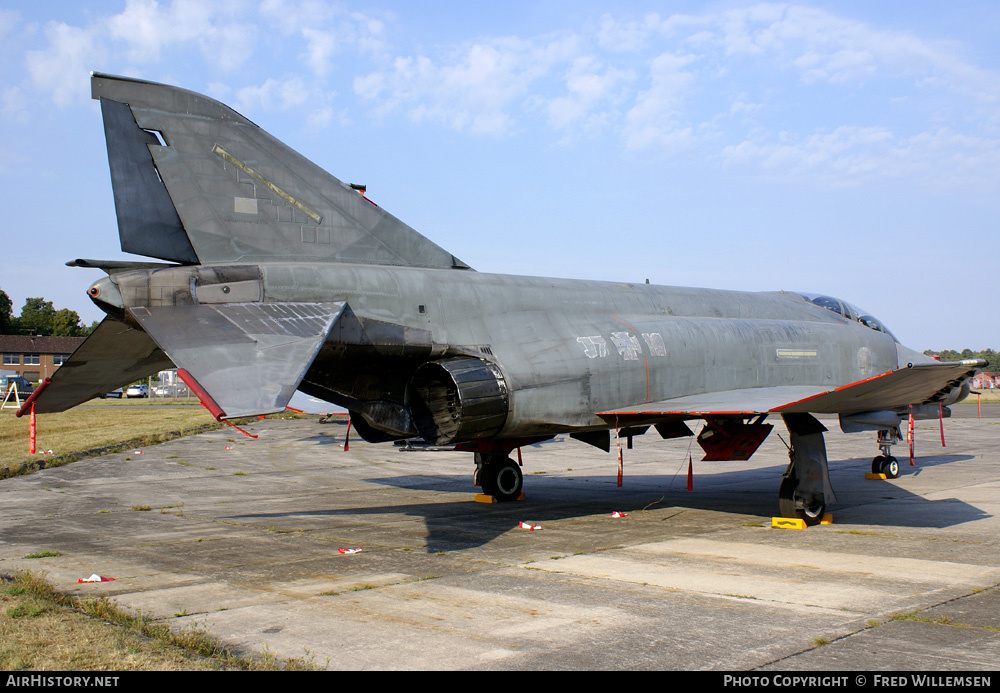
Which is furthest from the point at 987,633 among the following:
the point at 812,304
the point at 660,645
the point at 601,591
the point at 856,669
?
the point at 812,304

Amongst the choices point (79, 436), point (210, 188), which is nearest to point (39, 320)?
point (79, 436)

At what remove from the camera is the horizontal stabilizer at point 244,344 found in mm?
6344

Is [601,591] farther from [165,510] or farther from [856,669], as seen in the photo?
[165,510]

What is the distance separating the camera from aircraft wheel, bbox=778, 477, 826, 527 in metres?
10.5

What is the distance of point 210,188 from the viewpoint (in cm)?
922

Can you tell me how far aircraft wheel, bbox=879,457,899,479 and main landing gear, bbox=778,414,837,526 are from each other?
22.0 feet

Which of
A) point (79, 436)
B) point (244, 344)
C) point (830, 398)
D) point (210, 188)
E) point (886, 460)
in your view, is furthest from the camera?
point (79, 436)

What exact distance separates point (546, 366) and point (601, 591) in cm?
398

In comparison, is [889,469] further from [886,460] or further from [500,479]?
[500,479]

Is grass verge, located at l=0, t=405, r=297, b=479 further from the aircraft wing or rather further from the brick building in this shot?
the brick building

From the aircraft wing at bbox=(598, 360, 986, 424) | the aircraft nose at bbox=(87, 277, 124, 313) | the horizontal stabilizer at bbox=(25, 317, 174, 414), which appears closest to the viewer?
the aircraft nose at bbox=(87, 277, 124, 313)

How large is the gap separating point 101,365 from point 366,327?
11.5ft

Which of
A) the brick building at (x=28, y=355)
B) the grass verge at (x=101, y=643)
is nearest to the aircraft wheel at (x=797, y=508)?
the grass verge at (x=101, y=643)

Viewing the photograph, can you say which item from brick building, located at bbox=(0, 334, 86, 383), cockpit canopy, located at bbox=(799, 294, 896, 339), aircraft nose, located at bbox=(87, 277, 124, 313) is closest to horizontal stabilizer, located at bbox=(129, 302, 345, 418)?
aircraft nose, located at bbox=(87, 277, 124, 313)
